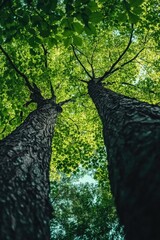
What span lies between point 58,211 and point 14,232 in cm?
1578

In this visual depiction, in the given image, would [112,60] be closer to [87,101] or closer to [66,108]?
[87,101]

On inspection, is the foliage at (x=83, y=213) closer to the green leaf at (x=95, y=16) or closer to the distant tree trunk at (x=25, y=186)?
the distant tree trunk at (x=25, y=186)

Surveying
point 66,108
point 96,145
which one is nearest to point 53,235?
point 96,145

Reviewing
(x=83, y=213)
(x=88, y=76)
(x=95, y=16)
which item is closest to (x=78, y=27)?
(x=95, y=16)

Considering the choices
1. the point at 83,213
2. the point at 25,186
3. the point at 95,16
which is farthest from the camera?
the point at 83,213

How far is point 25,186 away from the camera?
3.24m

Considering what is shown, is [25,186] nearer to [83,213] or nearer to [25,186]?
[25,186]

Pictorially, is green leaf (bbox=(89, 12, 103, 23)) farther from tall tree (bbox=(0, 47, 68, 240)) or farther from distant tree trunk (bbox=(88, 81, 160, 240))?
tall tree (bbox=(0, 47, 68, 240))

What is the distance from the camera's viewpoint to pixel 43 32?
3.68 m

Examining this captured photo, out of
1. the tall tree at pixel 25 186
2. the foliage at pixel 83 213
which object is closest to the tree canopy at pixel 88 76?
the foliage at pixel 83 213

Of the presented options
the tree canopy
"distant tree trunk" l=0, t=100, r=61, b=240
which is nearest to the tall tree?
"distant tree trunk" l=0, t=100, r=61, b=240

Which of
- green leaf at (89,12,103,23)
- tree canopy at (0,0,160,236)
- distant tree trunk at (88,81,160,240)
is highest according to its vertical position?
tree canopy at (0,0,160,236)

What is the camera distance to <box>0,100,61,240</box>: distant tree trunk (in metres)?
2.50

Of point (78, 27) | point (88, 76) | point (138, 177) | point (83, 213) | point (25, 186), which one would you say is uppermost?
point (88, 76)
